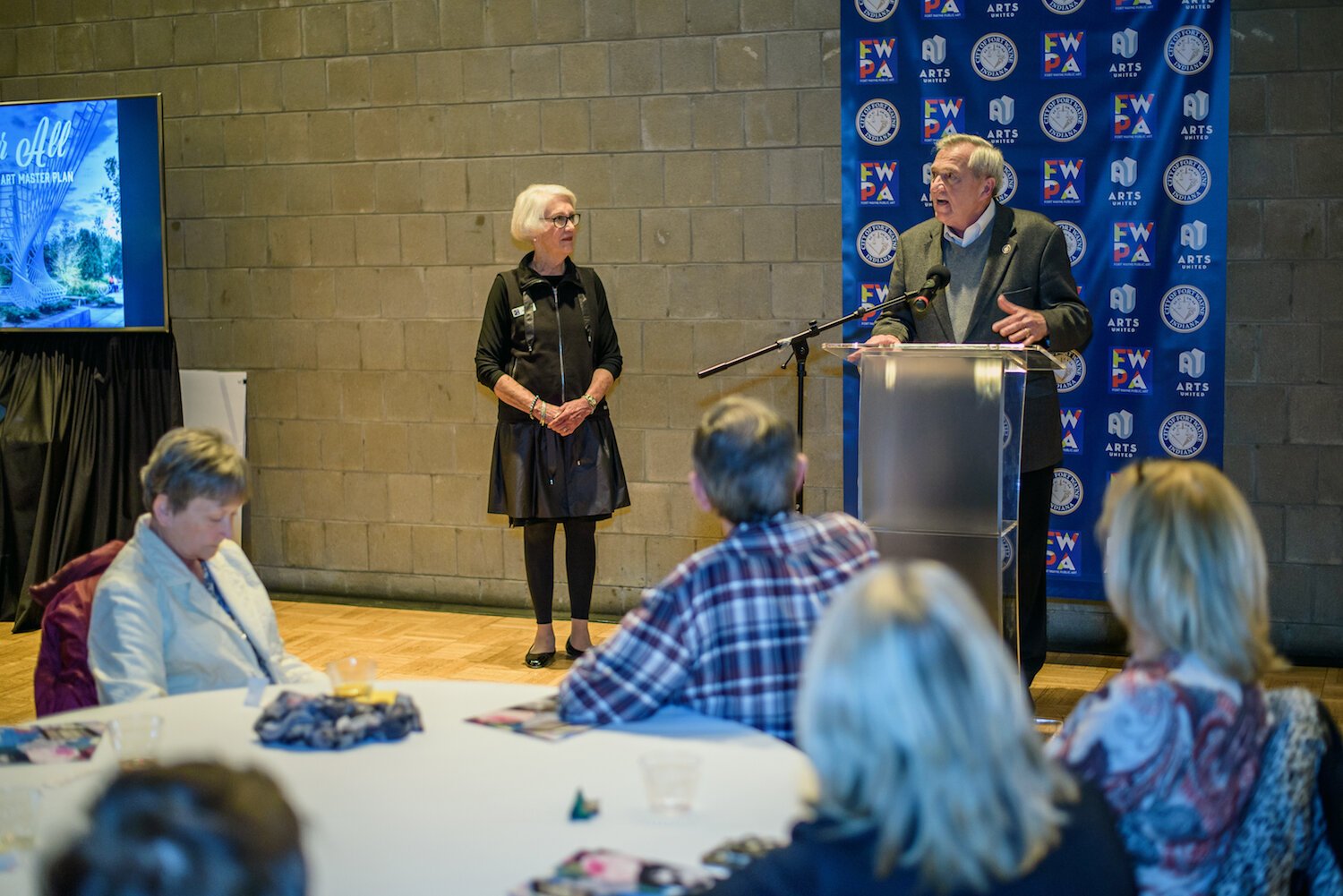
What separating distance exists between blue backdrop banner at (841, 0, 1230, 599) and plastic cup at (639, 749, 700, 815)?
3605mm

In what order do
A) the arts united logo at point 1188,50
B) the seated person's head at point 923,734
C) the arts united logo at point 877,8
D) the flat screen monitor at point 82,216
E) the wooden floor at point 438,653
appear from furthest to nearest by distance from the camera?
1. the flat screen monitor at point 82,216
2. the arts united logo at point 877,8
3. the arts united logo at point 1188,50
4. the wooden floor at point 438,653
5. the seated person's head at point 923,734

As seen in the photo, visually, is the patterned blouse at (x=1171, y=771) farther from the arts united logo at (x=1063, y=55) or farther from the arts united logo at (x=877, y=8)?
the arts united logo at (x=877, y=8)

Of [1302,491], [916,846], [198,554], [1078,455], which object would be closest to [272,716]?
[198,554]

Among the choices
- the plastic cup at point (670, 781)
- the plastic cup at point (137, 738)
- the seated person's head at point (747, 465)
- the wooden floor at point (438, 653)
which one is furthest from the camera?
the wooden floor at point (438, 653)

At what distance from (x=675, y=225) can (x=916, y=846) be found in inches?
175

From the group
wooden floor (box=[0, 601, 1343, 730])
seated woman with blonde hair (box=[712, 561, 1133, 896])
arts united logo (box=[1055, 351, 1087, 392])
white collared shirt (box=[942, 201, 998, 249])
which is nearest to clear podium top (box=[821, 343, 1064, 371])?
white collared shirt (box=[942, 201, 998, 249])

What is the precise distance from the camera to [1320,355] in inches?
186

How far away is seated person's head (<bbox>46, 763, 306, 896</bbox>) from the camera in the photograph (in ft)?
2.95

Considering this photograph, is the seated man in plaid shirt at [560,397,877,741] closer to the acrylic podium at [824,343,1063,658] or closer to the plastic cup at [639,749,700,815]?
the plastic cup at [639,749,700,815]

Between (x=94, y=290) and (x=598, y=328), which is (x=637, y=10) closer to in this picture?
(x=598, y=328)

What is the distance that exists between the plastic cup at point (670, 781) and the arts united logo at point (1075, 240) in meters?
3.68

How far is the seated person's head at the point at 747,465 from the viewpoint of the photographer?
2094 mm

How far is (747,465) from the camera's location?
2.09 metres

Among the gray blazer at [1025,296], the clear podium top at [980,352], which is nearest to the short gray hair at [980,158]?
the gray blazer at [1025,296]
